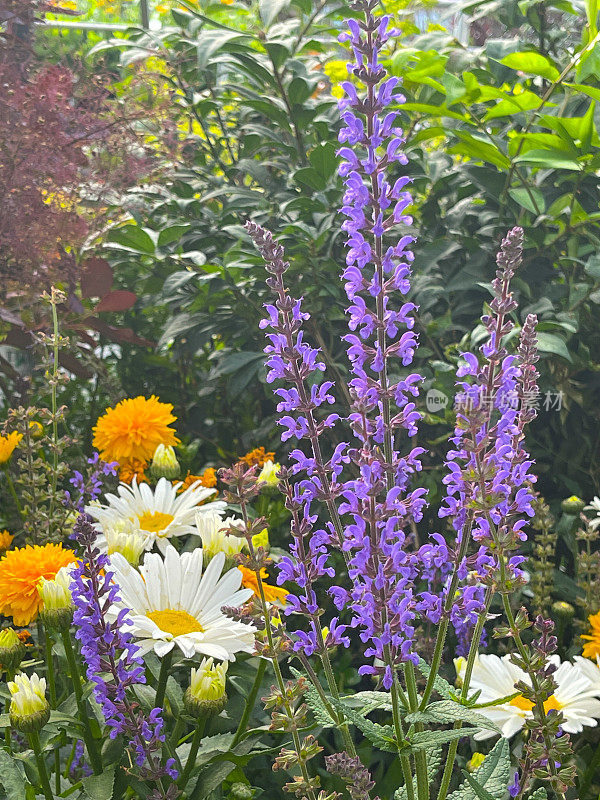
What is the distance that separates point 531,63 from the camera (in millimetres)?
1180

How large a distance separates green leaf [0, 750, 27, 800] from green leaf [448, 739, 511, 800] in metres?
0.45

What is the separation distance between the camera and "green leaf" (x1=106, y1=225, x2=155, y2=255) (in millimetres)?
1458

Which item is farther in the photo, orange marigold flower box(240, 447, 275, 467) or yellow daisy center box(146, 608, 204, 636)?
orange marigold flower box(240, 447, 275, 467)

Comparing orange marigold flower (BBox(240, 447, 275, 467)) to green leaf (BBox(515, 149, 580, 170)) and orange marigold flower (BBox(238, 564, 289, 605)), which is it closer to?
orange marigold flower (BBox(238, 564, 289, 605))

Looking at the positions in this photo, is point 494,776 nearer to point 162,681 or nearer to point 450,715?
point 450,715

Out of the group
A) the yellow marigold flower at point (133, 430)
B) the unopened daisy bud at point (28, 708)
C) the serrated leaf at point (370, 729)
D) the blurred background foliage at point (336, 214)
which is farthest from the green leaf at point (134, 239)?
the serrated leaf at point (370, 729)

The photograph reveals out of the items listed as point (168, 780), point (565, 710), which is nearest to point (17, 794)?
point (168, 780)

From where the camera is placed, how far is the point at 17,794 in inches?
32.9

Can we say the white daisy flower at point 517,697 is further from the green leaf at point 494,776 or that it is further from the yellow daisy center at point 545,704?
the green leaf at point 494,776

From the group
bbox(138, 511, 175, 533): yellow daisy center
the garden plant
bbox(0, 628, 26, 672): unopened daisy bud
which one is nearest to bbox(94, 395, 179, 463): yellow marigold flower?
the garden plant

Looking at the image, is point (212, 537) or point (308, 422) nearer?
point (308, 422)

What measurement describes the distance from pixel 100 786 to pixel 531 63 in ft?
3.63

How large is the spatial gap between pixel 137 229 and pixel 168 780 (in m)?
0.97

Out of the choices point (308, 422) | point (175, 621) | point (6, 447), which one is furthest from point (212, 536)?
point (6, 447)
